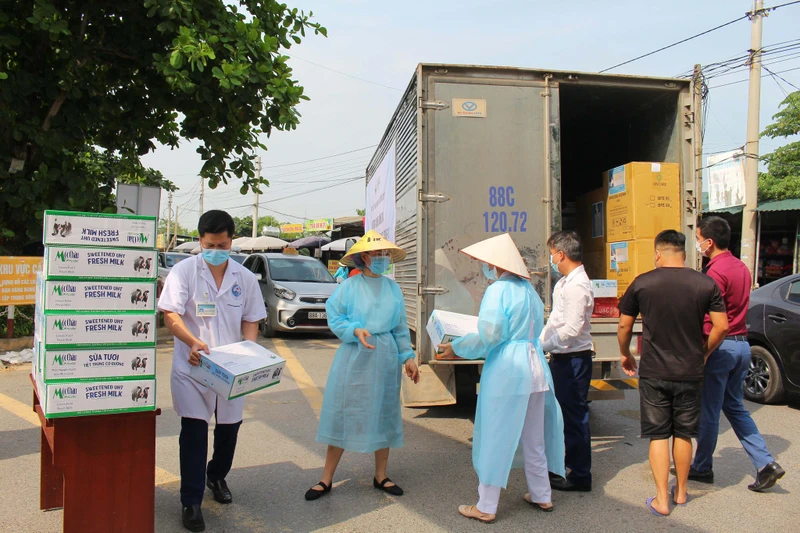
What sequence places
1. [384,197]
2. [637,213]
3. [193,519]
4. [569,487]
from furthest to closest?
[384,197] → [637,213] → [569,487] → [193,519]

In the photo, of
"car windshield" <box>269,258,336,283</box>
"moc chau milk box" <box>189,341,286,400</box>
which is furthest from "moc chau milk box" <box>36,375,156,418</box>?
"car windshield" <box>269,258,336,283</box>

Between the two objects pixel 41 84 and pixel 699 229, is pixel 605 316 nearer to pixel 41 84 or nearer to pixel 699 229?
pixel 699 229

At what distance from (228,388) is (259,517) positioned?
3.33 ft

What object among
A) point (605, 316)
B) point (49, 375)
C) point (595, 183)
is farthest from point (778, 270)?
point (49, 375)

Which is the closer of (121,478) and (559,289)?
(121,478)

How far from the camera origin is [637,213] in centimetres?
550

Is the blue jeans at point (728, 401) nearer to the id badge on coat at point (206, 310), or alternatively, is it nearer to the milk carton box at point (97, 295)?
the id badge on coat at point (206, 310)

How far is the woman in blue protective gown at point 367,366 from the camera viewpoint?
384 cm

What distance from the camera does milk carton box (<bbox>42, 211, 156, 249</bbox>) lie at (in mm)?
2742

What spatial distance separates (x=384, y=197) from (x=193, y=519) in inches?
208

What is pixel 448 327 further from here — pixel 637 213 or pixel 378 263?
pixel 637 213

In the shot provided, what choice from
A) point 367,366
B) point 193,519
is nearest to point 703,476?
point 367,366

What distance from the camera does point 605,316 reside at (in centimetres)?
530

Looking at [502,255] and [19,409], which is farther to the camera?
[19,409]
